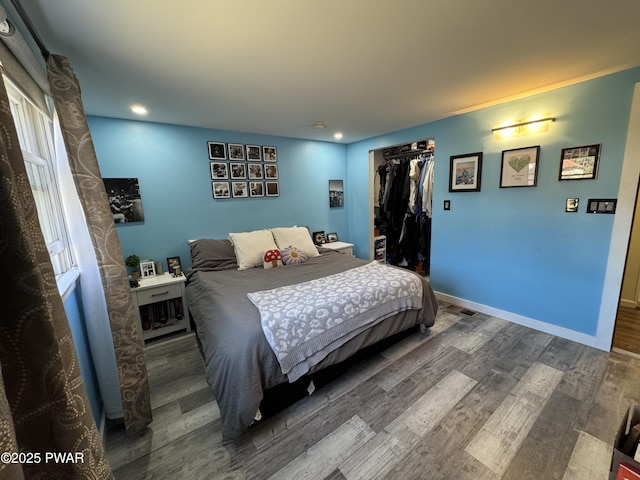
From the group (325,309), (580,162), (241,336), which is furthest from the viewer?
(580,162)

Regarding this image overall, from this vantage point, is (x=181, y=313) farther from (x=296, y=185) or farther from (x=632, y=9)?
(x=632, y=9)

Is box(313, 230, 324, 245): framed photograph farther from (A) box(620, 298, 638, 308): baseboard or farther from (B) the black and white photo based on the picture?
(A) box(620, 298, 638, 308): baseboard

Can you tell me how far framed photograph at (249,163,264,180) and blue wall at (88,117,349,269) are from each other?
0.29 m

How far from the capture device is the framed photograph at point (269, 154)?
351cm

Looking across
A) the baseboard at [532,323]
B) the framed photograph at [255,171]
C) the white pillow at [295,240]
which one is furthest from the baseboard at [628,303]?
the framed photograph at [255,171]

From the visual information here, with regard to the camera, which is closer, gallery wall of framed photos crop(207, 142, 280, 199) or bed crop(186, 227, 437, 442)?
bed crop(186, 227, 437, 442)

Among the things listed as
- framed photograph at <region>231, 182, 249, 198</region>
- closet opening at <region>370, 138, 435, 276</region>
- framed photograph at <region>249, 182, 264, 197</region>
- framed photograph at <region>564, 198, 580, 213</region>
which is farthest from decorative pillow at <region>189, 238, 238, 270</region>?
framed photograph at <region>564, 198, 580, 213</region>

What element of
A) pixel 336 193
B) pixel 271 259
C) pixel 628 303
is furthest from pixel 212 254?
pixel 628 303

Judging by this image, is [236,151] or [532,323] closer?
[532,323]

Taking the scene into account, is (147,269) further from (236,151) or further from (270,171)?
(270,171)

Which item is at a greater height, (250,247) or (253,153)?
(253,153)

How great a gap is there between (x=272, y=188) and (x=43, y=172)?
2295 mm

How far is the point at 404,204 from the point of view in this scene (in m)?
4.39

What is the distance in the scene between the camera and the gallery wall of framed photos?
126 inches
